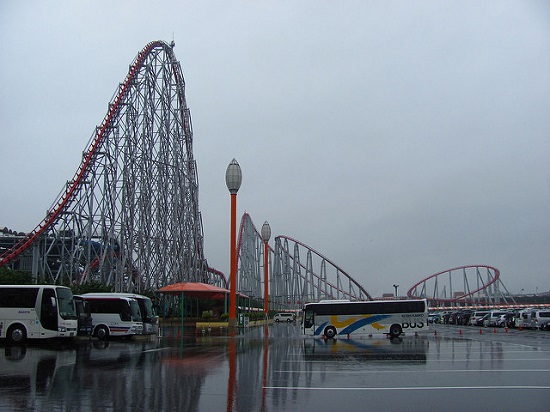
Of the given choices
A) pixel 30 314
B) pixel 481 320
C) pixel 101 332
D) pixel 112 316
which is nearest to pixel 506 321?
pixel 481 320

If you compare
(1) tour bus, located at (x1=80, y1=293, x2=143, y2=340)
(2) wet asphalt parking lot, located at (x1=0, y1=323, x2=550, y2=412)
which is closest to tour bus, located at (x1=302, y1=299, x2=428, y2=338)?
(1) tour bus, located at (x1=80, y1=293, x2=143, y2=340)

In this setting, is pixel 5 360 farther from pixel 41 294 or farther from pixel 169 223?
pixel 169 223

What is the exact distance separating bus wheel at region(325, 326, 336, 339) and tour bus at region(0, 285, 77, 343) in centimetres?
1292

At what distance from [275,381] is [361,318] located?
59.6 ft

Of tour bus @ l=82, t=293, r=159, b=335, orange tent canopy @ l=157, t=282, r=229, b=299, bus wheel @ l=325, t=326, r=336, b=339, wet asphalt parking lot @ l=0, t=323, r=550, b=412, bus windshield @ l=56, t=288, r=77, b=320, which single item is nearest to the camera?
wet asphalt parking lot @ l=0, t=323, r=550, b=412

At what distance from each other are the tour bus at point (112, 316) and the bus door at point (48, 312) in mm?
Answer: 4975

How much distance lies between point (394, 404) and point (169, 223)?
35881mm

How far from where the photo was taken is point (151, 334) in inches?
1091

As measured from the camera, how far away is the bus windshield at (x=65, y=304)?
20.2m

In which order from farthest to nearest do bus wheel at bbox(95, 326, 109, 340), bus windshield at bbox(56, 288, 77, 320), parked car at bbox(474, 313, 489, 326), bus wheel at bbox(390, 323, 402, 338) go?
parked car at bbox(474, 313, 489, 326)
bus wheel at bbox(390, 323, 402, 338)
bus wheel at bbox(95, 326, 109, 340)
bus windshield at bbox(56, 288, 77, 320)

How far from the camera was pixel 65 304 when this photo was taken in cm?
2064

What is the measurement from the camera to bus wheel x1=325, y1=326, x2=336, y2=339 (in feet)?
92.1

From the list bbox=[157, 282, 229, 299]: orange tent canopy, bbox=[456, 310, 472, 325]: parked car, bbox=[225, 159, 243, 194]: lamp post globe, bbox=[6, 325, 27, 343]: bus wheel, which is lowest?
bbox=[456, 310, 472, 325]: parked car

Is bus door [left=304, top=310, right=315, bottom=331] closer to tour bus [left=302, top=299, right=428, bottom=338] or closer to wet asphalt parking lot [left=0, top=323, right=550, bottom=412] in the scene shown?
tour bus [left=302, top=299, right=428, bottom=338]
